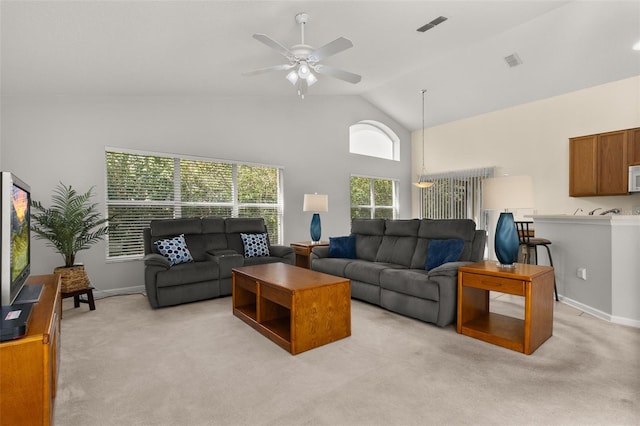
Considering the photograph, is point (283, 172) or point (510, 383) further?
point (283, 172)

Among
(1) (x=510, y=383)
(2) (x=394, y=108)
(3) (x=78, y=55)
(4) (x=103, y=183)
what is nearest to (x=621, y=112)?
(2) (x=394, y=108)

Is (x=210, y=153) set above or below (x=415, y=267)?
above

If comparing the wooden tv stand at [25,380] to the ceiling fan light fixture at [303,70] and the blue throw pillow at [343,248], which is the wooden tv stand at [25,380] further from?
the blue throw pillow at [343,248]

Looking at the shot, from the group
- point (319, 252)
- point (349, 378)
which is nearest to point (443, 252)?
point (319, 252)

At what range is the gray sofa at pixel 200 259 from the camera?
12.3 ft

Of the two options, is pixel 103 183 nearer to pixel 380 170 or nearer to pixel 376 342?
pixel 376 342

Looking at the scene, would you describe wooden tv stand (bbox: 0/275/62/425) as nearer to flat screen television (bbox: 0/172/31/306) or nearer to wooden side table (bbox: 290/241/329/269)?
flat screen television (bbox: 0/172/31/306)

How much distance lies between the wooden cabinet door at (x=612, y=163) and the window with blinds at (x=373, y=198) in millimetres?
3821

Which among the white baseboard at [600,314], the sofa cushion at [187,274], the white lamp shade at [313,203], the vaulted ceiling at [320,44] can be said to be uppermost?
the vaulted ceiling at [320,44]

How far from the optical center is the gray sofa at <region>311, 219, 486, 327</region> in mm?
3057

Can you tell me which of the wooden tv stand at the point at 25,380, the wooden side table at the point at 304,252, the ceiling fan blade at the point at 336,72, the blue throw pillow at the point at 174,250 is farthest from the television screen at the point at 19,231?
the wooden side table at the point at 304,252

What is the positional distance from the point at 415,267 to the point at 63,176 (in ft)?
14.3

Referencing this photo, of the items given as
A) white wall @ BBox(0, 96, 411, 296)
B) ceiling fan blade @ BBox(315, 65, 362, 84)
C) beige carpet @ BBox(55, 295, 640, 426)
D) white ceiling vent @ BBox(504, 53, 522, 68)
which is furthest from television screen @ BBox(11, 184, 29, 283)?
white ceiling vent @ BBox(504, 53, 522, 68)

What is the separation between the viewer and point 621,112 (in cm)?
517
